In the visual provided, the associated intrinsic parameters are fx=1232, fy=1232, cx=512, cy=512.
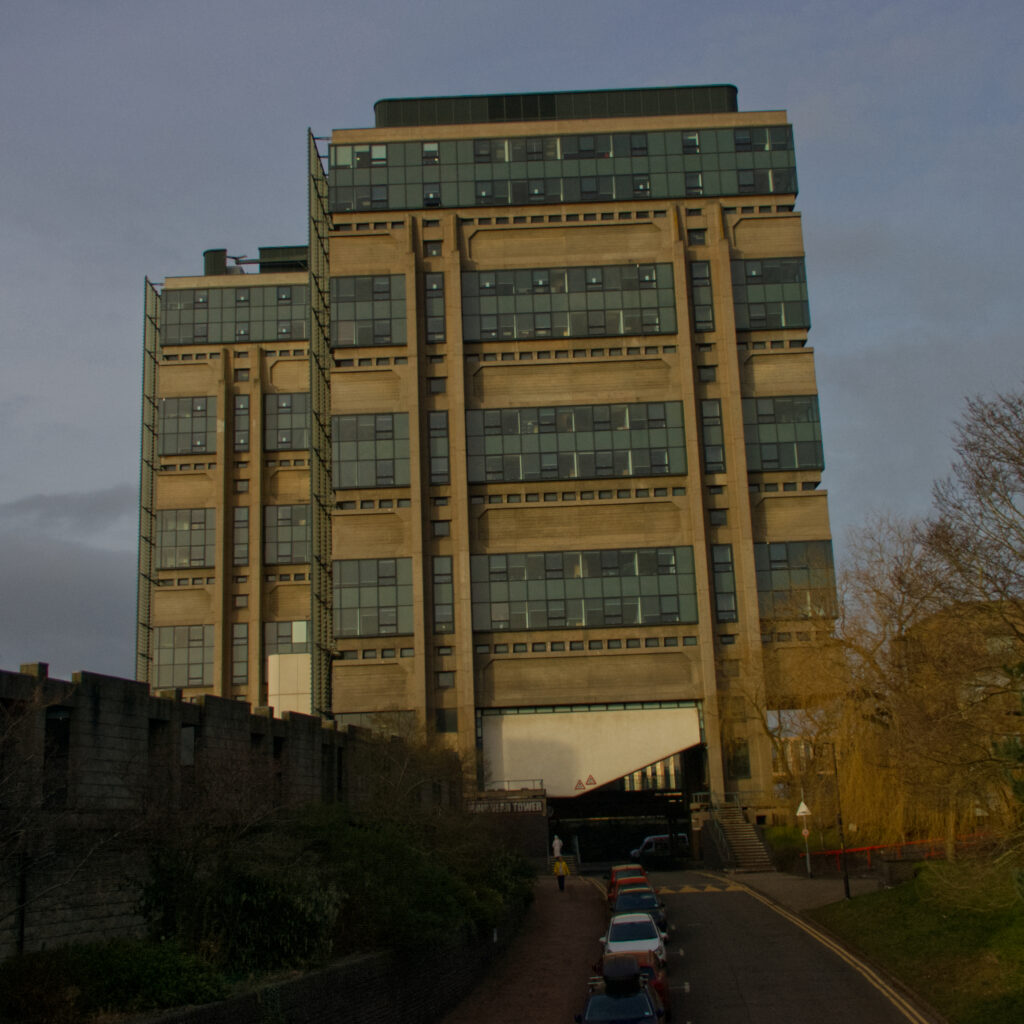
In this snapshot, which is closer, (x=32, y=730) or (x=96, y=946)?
(x=96, y=946)

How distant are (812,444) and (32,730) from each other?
61.9 metres

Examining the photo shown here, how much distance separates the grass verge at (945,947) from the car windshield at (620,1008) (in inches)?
258

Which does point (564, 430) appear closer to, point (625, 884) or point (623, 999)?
point (625, 884)


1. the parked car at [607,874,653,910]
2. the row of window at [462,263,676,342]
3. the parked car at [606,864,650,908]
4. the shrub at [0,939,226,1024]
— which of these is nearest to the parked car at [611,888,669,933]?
the parked car at [607,874,653,910]

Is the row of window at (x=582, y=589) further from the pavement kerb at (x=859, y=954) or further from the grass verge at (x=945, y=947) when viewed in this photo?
the grass verge at (x=945, y=947)

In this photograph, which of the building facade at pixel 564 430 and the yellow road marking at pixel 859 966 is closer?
the yellow road marking at pixel 859 966

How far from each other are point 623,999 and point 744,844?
40.4m

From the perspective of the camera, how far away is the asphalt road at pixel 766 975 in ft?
86.5

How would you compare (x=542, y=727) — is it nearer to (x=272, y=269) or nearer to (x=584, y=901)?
(x=584, y=901)

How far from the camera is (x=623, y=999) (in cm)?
2388

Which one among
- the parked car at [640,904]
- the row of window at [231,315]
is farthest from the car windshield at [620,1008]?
the row of window at [231,315]

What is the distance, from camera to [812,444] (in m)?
76.9

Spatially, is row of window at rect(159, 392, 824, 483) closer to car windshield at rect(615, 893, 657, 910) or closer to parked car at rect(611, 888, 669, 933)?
parked car at rect(611, 888, 669, 933)

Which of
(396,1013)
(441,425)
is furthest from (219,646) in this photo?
(396,1013)
